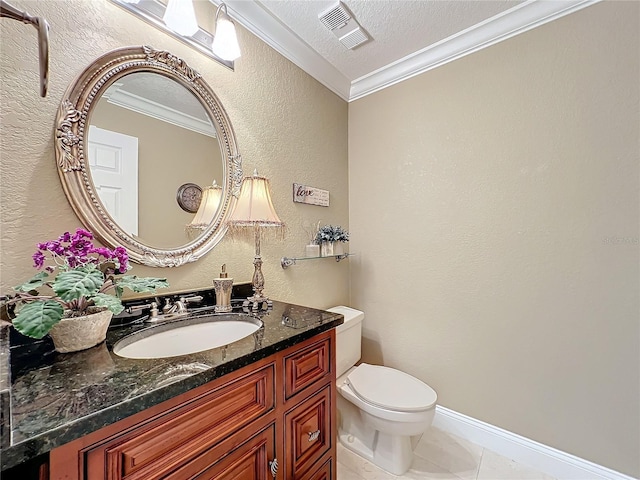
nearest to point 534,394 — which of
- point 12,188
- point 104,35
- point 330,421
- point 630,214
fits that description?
point 630,214

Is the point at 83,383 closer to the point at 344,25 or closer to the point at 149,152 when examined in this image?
the point at 149,152

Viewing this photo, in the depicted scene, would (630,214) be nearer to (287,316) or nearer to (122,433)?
(287,316)

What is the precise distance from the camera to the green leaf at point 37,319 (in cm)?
58

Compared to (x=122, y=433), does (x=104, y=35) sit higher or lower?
higher

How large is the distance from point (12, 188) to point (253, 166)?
892mm

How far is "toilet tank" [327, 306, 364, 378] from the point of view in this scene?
5.42ft

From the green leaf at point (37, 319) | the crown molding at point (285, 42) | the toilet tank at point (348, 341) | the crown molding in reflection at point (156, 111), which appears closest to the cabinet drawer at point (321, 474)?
the toilet tank at point (348, 341)

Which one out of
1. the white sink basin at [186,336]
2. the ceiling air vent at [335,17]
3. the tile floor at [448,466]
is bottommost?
the tile floor at [448,466]

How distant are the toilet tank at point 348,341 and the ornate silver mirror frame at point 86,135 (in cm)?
90

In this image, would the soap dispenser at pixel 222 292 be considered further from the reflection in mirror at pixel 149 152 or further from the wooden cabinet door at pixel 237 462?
the wooden cabinet door at pixel 237 462

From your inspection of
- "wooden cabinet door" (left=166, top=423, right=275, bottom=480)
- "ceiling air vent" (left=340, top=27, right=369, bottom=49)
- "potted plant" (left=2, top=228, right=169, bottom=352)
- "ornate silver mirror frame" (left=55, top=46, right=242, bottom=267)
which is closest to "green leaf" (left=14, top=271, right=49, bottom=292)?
"potted plant" (left=2, top=228, right=169, bottom=352)

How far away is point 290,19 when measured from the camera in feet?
4.98

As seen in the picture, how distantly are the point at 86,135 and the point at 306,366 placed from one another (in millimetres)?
1082

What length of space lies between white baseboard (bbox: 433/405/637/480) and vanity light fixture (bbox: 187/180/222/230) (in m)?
1.79
